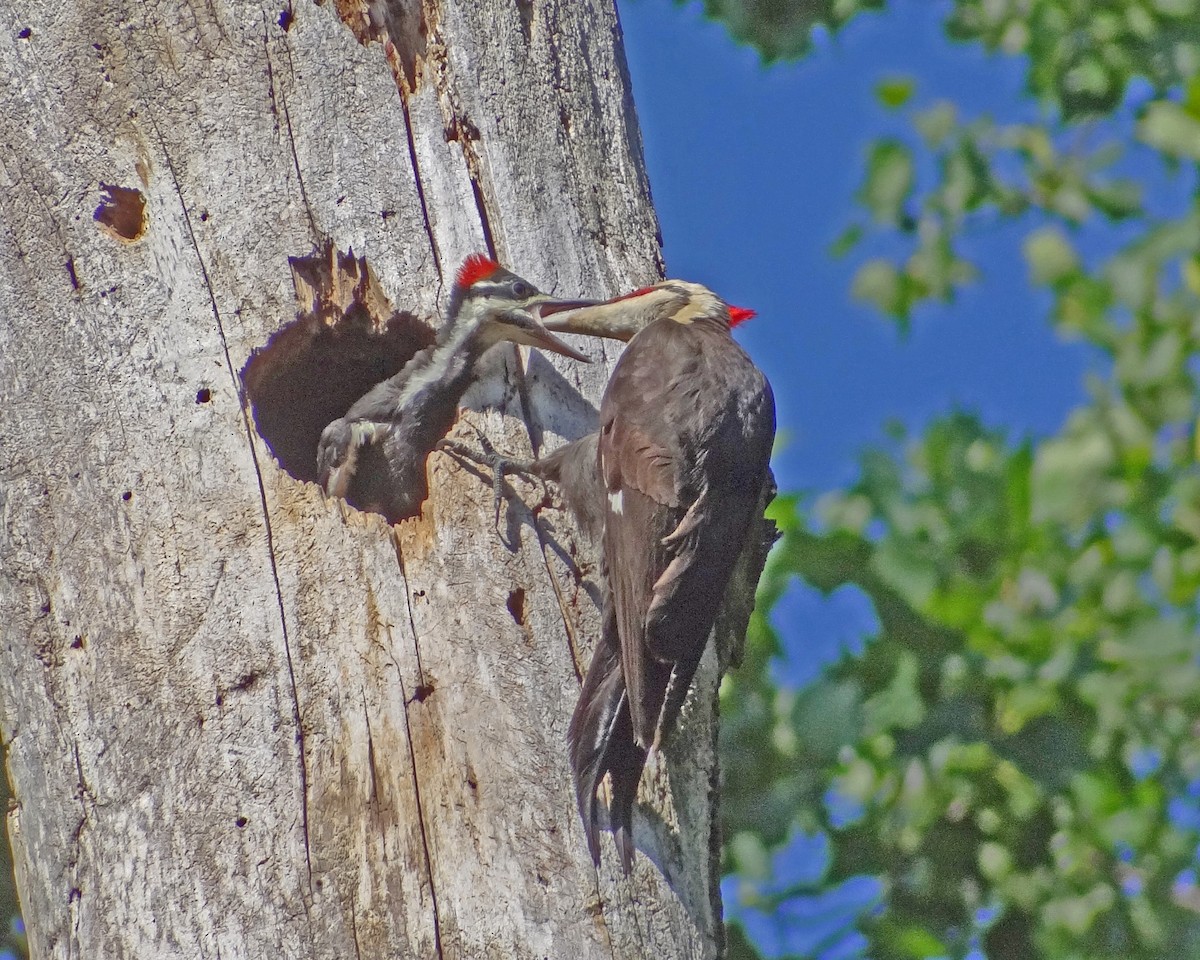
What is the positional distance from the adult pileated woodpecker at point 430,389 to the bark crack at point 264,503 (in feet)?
0.50

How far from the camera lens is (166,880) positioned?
7.22 feet

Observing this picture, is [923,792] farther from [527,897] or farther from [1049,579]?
[527,897]

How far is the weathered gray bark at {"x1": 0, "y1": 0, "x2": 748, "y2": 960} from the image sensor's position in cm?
221

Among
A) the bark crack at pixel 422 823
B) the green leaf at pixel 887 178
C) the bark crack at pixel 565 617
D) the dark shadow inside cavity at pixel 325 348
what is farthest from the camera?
the green leaf at pixel 887 178

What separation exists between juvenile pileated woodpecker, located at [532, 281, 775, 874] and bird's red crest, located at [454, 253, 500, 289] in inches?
7.4

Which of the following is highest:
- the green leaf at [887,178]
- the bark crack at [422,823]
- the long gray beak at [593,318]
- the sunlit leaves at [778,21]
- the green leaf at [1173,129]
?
the sunlit leaves at [778,21]

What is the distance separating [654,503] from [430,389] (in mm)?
566

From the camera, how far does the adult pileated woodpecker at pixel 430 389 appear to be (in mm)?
2729

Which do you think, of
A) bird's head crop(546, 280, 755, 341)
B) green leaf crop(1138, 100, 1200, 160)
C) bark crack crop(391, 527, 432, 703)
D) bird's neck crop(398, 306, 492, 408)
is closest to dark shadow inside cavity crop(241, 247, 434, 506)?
bird's neck crop(398, 306, 492, 408)

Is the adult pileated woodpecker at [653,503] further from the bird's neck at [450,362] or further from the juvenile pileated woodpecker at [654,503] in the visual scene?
the bird's neck at [450,362]

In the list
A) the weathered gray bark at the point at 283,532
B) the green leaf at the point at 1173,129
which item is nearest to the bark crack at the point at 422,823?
the weathered gray bark at the point at 283,532

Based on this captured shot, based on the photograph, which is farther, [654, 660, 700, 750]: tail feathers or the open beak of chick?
the open beak of chick

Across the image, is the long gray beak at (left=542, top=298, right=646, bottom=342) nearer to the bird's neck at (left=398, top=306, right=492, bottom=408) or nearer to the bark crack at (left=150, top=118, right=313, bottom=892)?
the bird's neck at (left=398, top=306, right=492, bottom=408)

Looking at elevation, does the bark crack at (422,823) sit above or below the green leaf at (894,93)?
below
